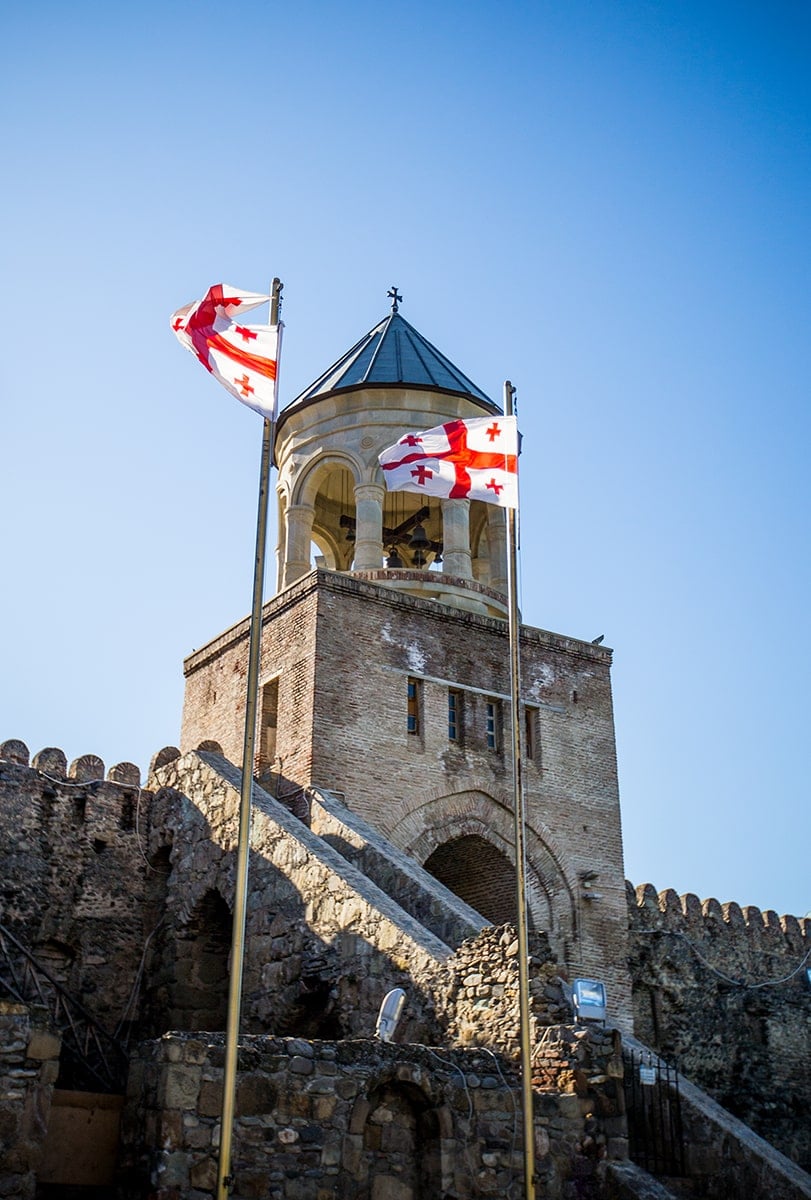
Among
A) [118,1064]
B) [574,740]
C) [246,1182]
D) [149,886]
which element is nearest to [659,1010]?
[574,740]

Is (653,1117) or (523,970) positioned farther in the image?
(653,1117)

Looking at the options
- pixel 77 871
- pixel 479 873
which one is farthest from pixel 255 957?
pixel 479 873

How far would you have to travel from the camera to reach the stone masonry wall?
2422 cm

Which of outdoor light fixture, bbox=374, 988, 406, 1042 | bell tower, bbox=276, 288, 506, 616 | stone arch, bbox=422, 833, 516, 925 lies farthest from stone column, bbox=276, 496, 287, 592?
outdoor light fixture, bbox=374, 988, 406, 1042

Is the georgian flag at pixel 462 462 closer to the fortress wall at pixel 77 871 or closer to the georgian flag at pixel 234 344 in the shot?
the georgian flag at pixel 234 344

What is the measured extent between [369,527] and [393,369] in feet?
11.4

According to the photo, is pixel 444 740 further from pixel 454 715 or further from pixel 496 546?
pixel 496 546

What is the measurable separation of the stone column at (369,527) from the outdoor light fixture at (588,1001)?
34.0 ft

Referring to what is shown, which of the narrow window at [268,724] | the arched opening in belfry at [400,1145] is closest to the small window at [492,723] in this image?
the narrow window at [268,724]

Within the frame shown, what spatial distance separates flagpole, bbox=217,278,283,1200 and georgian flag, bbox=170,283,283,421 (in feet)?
0.91

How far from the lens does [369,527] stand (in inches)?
906

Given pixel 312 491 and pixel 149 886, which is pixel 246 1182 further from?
pixel 312 491

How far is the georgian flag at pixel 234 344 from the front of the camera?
13.2m

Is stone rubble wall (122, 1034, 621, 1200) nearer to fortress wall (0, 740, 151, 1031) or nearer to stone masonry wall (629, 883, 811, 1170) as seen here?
fortress wall (0, 740, 151, 1031)
